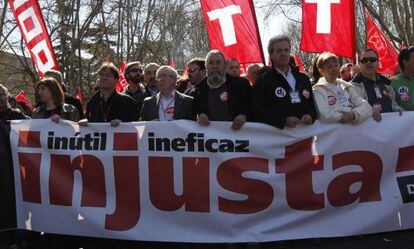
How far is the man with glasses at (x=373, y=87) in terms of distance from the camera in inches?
219

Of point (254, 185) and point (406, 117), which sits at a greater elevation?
point (406, 117)

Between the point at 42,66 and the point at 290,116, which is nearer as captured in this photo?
the point at 290,116

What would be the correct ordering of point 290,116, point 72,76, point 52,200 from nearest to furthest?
point 290,116
point 52,200
point 72,76

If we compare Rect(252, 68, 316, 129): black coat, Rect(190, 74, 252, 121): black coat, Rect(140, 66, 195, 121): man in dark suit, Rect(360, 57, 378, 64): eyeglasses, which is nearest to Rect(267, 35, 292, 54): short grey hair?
Rect(252, 68, 316, 129): black coat

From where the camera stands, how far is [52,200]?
5.32 m

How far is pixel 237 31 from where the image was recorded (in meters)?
6.83

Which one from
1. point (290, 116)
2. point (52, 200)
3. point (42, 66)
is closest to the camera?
point (290, 116)

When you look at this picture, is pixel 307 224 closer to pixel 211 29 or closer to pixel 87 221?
pixel 87 221

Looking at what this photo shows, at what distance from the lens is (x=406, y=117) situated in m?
5.21

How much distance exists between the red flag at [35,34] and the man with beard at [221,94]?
383 cm

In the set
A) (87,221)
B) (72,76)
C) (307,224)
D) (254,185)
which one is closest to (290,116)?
(254,185)

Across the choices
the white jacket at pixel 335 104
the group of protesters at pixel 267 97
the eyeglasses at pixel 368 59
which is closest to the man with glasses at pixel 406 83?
the group of protesters at pixel 267 97

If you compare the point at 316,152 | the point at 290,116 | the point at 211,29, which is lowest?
the point at 316,152

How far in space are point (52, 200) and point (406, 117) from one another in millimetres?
3652
